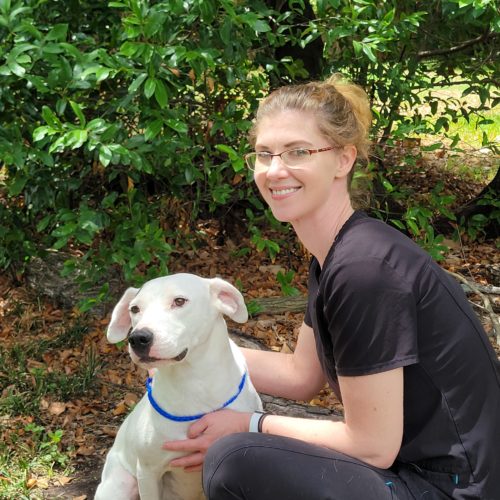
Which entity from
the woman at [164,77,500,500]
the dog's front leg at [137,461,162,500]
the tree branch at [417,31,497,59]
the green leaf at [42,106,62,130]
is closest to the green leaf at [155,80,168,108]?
the green leaf at [42,106,62,130]

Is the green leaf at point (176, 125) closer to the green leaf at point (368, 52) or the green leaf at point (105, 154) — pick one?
the green leaf at point (105, 154)

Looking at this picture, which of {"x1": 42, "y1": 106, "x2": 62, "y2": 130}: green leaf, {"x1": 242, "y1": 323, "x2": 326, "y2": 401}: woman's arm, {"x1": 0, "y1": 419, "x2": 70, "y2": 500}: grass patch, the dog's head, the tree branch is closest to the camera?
the dog's head

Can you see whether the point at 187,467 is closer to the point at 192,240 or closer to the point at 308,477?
the point at 308,477

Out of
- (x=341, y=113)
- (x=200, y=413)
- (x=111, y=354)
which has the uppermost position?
(x=341, y=113)

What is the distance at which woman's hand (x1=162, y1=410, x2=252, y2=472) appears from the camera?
265 cm

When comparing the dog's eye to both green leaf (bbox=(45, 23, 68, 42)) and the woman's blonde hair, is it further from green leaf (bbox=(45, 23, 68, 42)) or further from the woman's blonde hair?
green leaf (bbox=(45, 23, 68, 42))

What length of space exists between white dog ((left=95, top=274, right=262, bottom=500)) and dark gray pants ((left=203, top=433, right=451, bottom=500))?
36cm

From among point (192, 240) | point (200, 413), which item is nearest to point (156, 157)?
point (192, 240)

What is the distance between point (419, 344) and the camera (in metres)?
2.30

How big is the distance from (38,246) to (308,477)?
3.06m

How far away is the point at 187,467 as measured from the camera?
2.78 m

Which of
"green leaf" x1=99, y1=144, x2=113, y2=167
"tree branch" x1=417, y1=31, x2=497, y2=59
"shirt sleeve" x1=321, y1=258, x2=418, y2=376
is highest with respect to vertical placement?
"tree branch" x1=417, y1=31, x2=497, y2=59

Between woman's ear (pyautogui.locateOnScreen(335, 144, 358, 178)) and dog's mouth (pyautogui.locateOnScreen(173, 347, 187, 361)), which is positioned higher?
woman's ear (pyautogui.locateOnScreen(335, 144, 358, 178))

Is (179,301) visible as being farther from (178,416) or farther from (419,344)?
(419,344)
